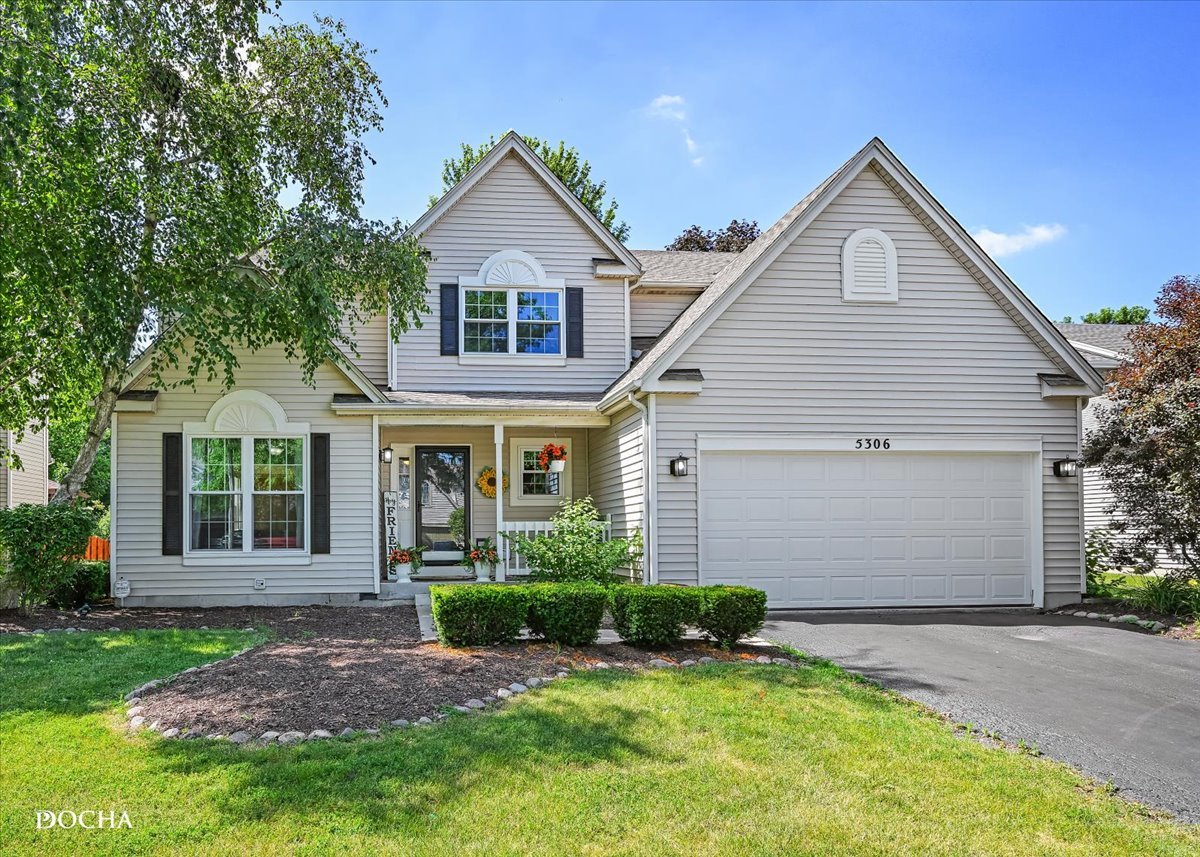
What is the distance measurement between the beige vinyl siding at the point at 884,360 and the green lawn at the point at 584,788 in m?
5.95

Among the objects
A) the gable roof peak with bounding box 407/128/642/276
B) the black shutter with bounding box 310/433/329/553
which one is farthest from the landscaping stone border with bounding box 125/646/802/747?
the gable roof peak with bounding box 407/128/642/276

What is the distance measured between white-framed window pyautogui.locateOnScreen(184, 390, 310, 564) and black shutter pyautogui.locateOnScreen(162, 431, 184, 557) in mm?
90

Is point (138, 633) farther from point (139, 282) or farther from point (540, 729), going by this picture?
point (540, 729)

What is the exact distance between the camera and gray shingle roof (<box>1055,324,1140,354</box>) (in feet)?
70.3

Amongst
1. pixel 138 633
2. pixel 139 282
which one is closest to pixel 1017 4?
pixel 139 282

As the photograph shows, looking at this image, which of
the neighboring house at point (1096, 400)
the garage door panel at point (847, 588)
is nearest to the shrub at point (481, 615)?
the garage door panel at point (847, 588)

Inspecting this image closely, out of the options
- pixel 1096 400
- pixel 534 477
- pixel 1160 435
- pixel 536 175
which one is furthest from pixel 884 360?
pixel 1096 400

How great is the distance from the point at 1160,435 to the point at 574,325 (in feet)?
26.4

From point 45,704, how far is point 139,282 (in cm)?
609

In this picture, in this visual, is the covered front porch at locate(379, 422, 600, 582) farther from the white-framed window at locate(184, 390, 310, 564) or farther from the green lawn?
the green lawn

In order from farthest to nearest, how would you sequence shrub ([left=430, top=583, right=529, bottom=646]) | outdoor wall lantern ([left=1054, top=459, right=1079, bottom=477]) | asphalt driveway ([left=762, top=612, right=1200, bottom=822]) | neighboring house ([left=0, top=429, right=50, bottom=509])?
1. neighboring house ([left=0, top=429, right=50, bottom=509])
2. outdoor wall lantern ([left=1054, top=459, right=1079, bottom=477])
3. shrub ([left=430, top=583, right=529, bottom=646])
4. asphalt driveway ([left=762, top=612, right=1200, bottom=822])

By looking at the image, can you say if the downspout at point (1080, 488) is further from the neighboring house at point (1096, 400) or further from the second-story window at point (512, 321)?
the second-story window at point (512, 321)

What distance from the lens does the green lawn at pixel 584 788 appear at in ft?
13.2

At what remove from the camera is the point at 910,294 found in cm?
1212
